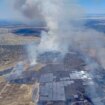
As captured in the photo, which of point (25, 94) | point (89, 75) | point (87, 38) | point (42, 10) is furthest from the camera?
point (87, 38)

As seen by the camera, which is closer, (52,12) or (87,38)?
(52,12)

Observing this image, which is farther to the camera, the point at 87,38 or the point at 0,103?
the point at 87,38

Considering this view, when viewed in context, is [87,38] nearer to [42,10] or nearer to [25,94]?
[42,10]

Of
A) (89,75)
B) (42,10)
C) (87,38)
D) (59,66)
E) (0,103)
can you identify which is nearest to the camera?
(0,103)

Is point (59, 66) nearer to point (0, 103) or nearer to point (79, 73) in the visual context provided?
point (79, 73)

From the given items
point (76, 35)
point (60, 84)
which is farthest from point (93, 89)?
point (76, 35)

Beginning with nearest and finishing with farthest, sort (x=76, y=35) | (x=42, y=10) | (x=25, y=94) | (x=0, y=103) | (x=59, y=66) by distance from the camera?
(x=0, y=103) → (x=25, y=94) → (x=59, y=66) → (x=42, y=10) → (x=76, y=35)

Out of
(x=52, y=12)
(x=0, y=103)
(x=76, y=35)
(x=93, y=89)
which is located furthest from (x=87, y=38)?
(x=0, y=103)

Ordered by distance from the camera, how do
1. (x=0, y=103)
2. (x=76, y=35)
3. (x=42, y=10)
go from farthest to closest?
1. (x=76, y=35)
2. (x=42, y=10)
3. (x=0, y=103)

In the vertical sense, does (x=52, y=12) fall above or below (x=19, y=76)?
above
